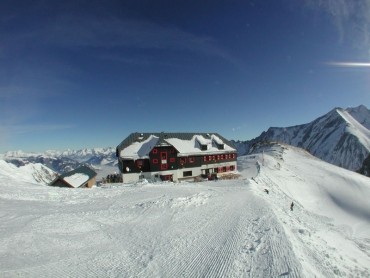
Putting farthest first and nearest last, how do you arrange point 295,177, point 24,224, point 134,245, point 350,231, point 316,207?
1. point 295,177
2. point 316,207
3. point 350,231
4. point 24,224
5. point 134,245

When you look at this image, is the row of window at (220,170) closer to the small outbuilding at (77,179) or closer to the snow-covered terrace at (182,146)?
the snow-covered terrace at (182,146)

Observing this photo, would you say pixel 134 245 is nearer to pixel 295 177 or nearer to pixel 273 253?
pixel 273 253

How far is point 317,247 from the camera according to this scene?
54.7 ft

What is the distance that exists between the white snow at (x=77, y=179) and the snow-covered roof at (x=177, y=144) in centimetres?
1086

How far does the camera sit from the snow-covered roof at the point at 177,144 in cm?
5304

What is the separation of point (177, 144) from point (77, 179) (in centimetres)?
2324

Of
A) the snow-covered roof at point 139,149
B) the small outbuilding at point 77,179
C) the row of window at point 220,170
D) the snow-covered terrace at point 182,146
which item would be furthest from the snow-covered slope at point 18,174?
the row of window at point 220,170

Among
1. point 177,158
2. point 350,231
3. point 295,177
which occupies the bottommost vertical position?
point 350,231

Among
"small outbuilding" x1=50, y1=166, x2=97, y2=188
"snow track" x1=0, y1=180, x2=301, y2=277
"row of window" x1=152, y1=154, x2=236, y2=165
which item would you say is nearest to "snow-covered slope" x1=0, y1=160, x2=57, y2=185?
"small outbuilding" x1=50, y1=166, x2=97, y2=188

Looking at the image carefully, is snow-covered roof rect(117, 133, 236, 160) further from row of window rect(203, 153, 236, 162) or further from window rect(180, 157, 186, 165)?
row of window rect(203, 153, 236, 162)

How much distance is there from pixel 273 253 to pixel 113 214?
12.7 m

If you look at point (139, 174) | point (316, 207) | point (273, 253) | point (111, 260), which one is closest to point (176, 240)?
point (111, 260)

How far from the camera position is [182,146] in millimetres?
58719

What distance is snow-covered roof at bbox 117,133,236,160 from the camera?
5304 cm
